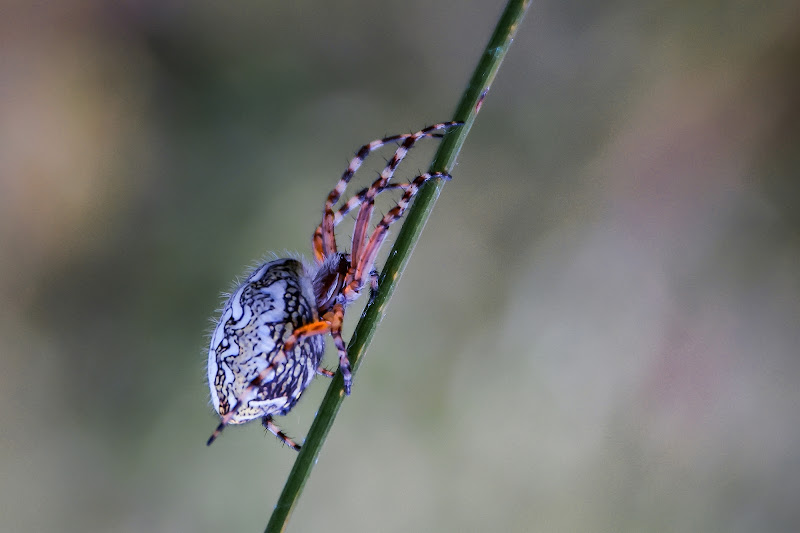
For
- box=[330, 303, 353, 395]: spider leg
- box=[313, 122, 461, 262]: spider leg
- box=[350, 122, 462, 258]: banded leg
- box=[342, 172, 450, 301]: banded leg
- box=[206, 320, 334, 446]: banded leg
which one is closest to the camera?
box=[330, 303, 353, 395]: spider leg

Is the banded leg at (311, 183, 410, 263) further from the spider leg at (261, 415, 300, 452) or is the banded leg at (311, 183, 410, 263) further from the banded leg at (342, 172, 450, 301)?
the spider leg at (261, 415, 300, 452)

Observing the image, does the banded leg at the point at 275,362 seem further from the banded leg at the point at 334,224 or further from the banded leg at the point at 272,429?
the banded leg at the point at 334,224

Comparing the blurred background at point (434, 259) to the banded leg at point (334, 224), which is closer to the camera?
the banded leg at point (334, 224)

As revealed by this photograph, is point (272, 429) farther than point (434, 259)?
No

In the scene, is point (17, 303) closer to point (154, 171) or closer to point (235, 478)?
point (154, 171)

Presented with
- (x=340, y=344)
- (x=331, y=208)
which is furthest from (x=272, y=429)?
(x=331, y=208)

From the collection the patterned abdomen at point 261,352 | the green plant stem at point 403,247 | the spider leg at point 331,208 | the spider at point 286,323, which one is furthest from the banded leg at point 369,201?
the green plant stem at point 403,247

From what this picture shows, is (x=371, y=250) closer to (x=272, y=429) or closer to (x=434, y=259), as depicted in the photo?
(x=272, y=429)

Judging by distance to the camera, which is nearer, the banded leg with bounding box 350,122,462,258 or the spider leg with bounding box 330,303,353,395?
the spider leg with bounding box 330,303,353,395

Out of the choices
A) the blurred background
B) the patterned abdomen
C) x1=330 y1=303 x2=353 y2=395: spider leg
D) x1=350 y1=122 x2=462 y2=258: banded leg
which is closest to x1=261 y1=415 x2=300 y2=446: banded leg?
the patterned abdomen
